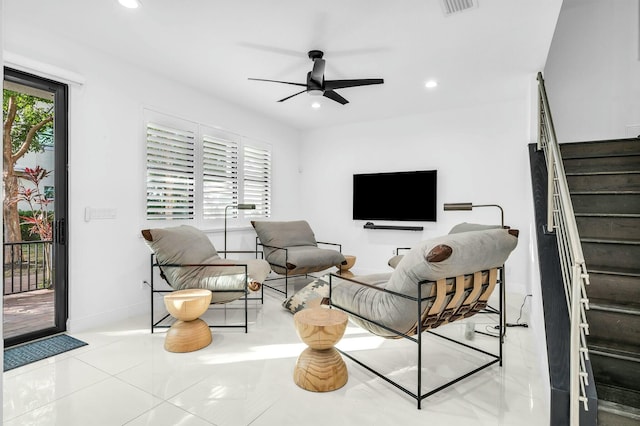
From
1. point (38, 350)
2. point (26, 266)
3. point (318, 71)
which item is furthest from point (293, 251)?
point (26, 266)

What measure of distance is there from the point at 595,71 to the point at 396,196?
2.86 metres

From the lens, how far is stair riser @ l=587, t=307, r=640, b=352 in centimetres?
192

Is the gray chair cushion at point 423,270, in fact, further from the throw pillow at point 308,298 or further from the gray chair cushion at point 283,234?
the gray chair cushion at point 283,234

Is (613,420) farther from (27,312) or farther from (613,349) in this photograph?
(27,312)

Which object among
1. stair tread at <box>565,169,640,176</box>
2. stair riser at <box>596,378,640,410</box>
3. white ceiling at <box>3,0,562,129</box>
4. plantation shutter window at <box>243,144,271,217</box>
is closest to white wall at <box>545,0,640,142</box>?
white ceiling at <box>3,0,562,129</box>

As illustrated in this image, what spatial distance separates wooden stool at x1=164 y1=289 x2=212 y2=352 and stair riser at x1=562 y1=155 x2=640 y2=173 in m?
3.45

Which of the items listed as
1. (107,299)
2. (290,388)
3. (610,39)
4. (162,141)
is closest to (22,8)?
(162,141)

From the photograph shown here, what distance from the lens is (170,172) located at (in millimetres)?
3889

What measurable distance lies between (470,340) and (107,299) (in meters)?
3.38

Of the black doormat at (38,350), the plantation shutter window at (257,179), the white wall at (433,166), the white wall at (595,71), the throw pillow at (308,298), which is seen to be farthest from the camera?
the plantation shutter window at (257,179)

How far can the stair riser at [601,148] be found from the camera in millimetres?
3119

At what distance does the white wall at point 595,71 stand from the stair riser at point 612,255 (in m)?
2.48

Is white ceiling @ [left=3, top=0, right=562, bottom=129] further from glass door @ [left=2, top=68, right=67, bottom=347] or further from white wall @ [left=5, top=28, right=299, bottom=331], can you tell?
glass door @ [left=2, top=68, right=67, bottom=347]

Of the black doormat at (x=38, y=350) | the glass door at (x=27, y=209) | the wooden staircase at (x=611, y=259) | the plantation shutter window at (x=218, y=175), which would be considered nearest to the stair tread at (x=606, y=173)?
the wooden staircase at (x=611, y=259)
